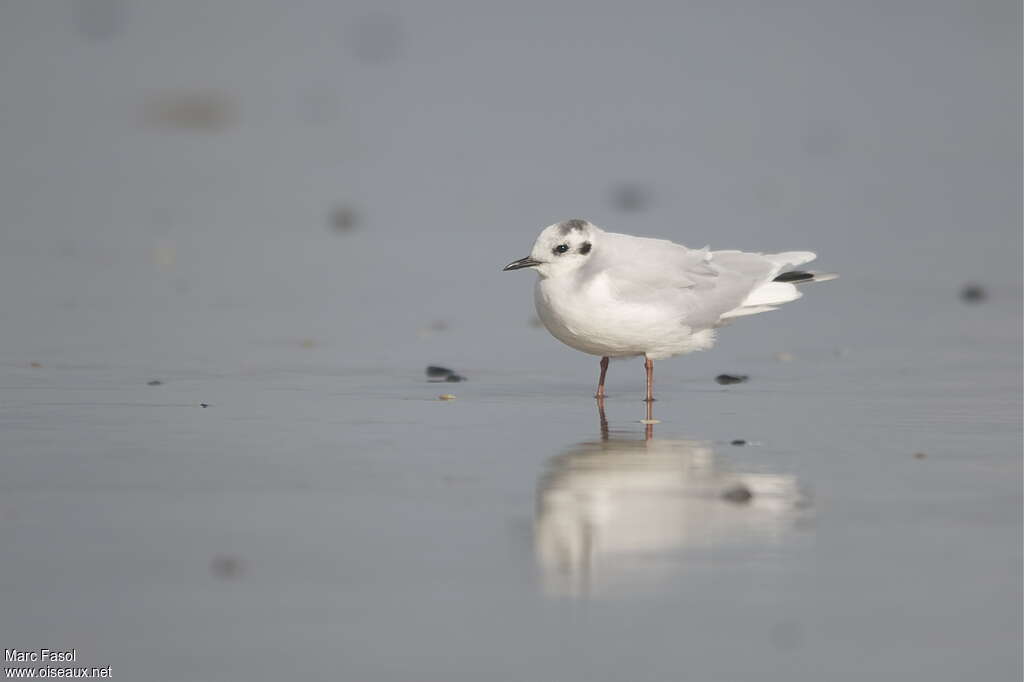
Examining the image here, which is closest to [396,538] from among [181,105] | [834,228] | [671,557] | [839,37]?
[671,557]

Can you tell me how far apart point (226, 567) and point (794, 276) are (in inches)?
143

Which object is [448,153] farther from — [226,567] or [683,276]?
[226,567]

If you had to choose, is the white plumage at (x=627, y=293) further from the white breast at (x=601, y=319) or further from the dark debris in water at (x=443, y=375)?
the dark debris in water at (x=443, y=375)

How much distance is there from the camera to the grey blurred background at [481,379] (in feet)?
12.8

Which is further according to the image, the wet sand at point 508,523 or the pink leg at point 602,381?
the pink leg at point 602,381

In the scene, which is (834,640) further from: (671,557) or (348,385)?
(348,385)

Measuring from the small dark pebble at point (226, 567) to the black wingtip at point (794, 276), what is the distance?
11.5ft

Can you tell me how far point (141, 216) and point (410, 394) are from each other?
4521 millimetres

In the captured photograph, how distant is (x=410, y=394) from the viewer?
6.49 meters

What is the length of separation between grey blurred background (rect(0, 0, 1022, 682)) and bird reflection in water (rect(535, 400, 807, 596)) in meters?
0.02

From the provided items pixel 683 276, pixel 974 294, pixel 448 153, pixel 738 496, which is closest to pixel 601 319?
pixel 683 276

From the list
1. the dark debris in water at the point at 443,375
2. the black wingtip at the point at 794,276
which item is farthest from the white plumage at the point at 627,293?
the dark debris in water at the point at 443,375

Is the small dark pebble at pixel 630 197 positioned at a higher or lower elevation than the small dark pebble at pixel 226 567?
higher

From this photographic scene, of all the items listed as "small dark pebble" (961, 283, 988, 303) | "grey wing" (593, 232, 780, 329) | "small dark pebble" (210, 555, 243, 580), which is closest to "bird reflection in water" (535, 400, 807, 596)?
"small dark pebble" (210, 555, 243, 580)
